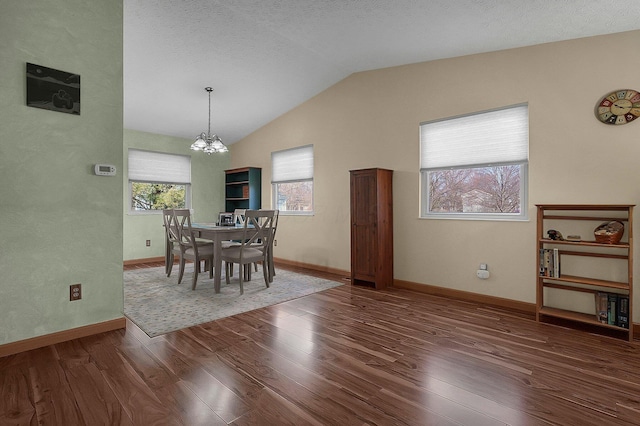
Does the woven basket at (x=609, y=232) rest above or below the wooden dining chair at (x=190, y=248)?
above

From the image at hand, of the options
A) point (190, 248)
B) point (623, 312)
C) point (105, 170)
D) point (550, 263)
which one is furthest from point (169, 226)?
point (623, 312)

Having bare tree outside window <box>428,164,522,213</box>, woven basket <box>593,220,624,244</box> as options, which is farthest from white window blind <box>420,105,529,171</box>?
woven basket <box>593,220,624,244</box>

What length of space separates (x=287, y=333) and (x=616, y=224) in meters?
2.96

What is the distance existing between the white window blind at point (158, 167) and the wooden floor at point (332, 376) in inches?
160

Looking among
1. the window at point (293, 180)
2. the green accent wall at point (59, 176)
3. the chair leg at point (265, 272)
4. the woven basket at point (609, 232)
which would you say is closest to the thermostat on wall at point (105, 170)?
the green accent wall at point (59, 176)

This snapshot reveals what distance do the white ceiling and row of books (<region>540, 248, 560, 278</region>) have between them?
6.10 feet

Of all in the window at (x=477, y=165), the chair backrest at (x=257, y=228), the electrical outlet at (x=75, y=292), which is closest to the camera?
the electrical outlet at (x=75, y=292)

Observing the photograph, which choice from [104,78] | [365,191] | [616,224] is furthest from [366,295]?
[104,78]

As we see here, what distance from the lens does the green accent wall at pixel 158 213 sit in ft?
19.0

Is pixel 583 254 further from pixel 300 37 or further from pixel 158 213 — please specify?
pixel 158 213

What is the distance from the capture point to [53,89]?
2463 mm

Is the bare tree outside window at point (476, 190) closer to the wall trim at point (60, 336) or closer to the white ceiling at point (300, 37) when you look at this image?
the white ceiling at point (300, 37)

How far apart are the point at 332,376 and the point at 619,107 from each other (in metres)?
3.32

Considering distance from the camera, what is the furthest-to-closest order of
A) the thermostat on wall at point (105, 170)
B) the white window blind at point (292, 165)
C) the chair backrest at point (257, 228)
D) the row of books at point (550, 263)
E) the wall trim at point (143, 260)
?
the wall trim at point (143, 260) < the white window blind at point (292, 165) < the chair backrest at point (257, 228) < the row of books at point (550, 263) < the thermostat on wall at point (105, 170)
